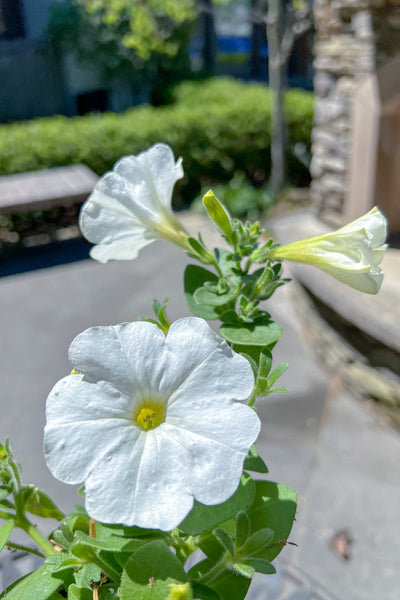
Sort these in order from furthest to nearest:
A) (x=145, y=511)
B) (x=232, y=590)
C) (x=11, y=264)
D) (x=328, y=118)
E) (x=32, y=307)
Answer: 1. (x=11, y=264)
2. (x=32, y=307)
3. (x=328, y=118)
4. (x=232, y=590)
5. (x=145, y=511)

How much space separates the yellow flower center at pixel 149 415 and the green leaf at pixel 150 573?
0.13 meters

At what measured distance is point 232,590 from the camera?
2.15 feet

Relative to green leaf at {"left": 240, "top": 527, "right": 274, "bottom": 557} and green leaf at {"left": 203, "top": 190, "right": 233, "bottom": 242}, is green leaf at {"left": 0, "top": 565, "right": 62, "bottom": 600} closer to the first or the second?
green leaf at {"left": 240, "top": 527, "right": 274, "bottom": 557}

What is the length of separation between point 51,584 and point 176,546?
16 cm

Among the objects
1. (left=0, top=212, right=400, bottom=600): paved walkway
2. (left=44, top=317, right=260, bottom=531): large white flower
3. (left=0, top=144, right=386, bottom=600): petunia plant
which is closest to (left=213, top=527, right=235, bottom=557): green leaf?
(left=0, top=144, right=386, bottom=600): petunia plant

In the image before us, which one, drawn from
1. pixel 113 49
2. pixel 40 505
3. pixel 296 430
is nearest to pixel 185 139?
pixel 296 430

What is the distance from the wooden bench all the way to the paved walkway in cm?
74

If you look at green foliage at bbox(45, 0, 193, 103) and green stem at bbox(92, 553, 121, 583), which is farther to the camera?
green foliage at bbox(45, 0, 193, 103)

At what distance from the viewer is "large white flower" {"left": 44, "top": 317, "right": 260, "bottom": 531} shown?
492 mm

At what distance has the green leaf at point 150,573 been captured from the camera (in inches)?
21.6

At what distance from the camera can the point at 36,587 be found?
65 centimetres

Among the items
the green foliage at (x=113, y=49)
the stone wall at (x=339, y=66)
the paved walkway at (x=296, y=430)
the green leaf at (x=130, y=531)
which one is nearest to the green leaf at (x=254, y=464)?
the green leaf at (x=130, y=531)

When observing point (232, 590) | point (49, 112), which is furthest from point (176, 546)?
point (49, 112)

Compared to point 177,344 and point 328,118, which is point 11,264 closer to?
point 328,118
